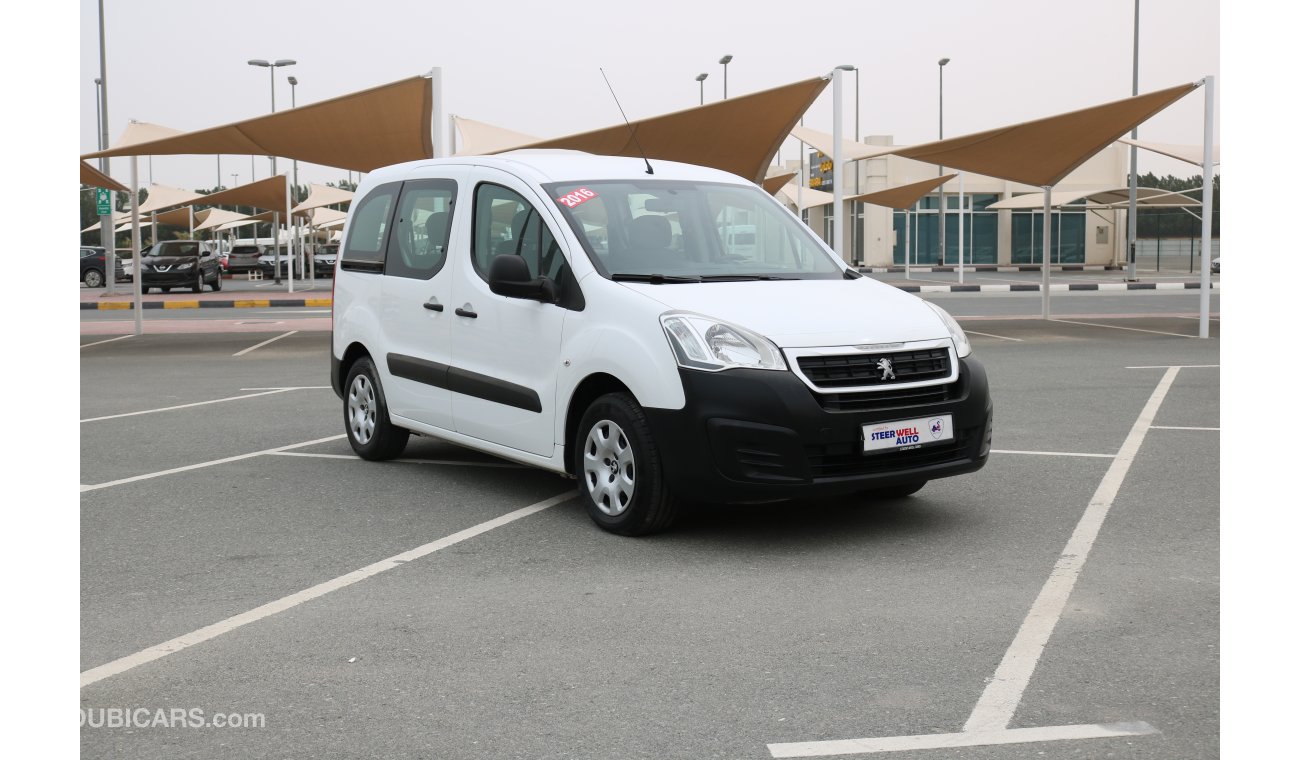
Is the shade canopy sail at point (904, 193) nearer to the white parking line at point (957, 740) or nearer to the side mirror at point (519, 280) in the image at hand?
the side mirror at point (519, 280)

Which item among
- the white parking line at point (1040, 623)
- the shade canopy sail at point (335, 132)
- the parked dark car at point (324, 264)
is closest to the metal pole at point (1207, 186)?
the shade canopy sail at point (335, 132)

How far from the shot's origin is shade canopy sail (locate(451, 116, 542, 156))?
24656mm

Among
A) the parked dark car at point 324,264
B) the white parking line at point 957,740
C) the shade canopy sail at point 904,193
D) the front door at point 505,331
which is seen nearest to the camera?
the white parking line at point 957,740

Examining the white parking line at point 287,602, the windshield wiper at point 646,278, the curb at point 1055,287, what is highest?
the windshield wiper at point 646,278

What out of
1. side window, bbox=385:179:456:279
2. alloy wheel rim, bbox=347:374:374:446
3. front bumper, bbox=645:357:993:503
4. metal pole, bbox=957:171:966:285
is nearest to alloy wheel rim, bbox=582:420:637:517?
front bumper, bbox=645:357:993:503

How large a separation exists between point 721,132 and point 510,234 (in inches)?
462

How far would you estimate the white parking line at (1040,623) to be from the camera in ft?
12.4

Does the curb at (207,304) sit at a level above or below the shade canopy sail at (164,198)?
below

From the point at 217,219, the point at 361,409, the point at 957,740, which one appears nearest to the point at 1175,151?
the point at 361,409

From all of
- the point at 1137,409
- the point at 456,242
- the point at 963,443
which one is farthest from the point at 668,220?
the point at 1137,409

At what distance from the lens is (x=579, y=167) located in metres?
7.05

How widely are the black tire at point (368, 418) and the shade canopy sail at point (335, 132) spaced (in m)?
7.82

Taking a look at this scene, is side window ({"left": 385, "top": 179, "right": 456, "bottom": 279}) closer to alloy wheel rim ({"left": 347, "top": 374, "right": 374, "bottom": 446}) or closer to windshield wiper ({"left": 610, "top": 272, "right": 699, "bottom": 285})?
alloy wheel rim ({"left": 347, "top": 374, "right": 374, "bottom": 446})

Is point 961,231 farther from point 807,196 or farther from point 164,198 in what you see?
point 164,198
